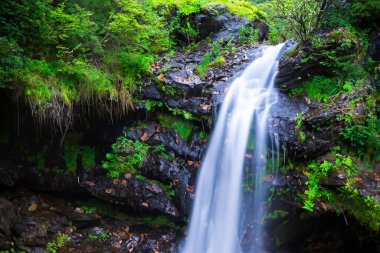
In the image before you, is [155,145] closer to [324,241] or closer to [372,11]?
[324,241]

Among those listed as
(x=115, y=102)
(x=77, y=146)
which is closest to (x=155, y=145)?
(x=115, y=102)

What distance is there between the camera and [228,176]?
5.37m

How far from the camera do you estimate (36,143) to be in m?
5.74

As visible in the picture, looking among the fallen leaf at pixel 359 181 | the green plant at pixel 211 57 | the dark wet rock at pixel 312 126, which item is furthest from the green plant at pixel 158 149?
the fallen leaf at pixel 359 181

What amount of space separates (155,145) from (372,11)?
527 centimetres

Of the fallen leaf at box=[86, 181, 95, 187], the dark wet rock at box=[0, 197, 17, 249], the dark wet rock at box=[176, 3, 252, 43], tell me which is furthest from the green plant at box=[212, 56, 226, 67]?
the dark wet rock at box=[0, 197, 17, 249]

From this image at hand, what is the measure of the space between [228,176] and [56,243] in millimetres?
3387

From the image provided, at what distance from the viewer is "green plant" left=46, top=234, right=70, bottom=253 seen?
4.89 m

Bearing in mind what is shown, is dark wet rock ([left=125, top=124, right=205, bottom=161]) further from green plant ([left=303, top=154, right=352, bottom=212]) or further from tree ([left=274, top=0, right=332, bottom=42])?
tree ([left=274, top=0, right=332, bottom=42])

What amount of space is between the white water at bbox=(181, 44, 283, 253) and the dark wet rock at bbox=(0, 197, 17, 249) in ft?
9.83

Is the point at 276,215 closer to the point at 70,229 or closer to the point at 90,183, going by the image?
the point at 90,183

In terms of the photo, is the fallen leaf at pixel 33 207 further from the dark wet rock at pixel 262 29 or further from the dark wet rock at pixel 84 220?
the dark wet rock at pixel 262 29

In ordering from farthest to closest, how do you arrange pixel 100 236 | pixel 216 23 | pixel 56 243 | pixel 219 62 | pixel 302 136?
pixel 216 23 < pixel 219 62 < pixel 100 236 < pixel 56 243 < pixel 302 136

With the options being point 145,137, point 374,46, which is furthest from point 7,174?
point 374,46
